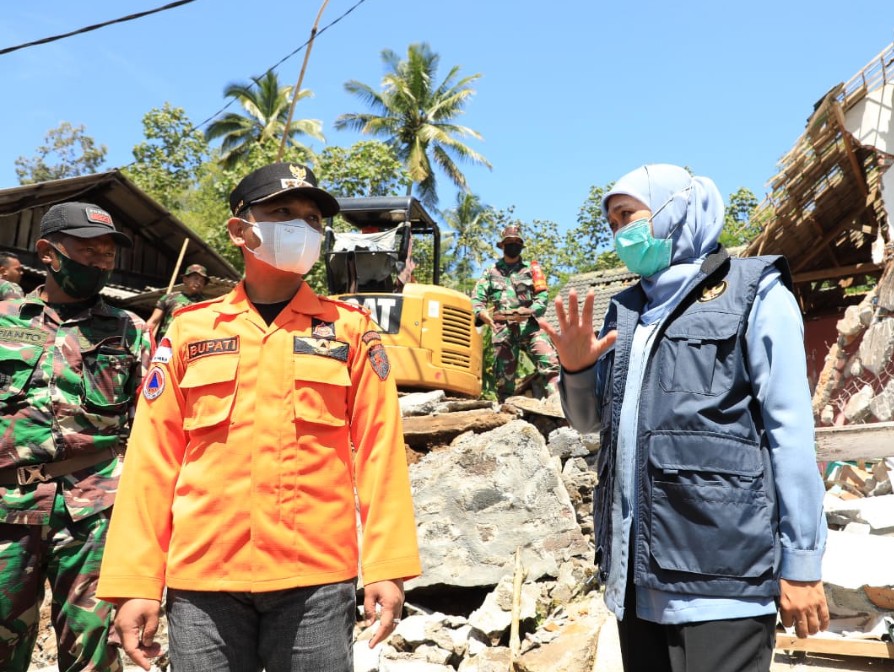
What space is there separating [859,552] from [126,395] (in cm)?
379

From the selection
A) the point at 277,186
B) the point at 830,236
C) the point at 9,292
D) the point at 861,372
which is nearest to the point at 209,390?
the point at 277,186

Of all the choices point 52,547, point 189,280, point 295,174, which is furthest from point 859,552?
point 189,280

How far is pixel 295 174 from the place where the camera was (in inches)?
102

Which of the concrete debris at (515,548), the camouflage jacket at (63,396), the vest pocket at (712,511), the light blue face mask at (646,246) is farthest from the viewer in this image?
the concrete debris at (515,548)

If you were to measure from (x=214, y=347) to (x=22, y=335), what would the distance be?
141 cm

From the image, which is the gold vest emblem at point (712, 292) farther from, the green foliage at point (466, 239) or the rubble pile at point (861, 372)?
the green foliage at point (466, 239)

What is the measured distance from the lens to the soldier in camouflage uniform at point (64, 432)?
10.3ft

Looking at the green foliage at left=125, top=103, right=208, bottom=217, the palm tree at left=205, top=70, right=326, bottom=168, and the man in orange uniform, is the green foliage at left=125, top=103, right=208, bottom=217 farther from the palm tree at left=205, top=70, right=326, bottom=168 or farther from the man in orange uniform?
the man in orange uniform

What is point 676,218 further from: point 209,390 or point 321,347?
point 209,390

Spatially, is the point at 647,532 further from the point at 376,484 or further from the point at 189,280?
the point at 189,280

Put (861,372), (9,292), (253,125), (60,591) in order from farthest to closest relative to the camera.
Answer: (253,125) < (861,372) < (9,292) < (60,591)

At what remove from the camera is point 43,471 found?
128 inches

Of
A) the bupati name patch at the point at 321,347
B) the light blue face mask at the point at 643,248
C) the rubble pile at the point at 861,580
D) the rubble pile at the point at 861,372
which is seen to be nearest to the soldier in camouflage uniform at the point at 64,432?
the bupati name patch at the point at 321,347

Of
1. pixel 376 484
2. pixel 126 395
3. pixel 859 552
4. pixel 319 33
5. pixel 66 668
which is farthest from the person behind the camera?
pixel 319 33
